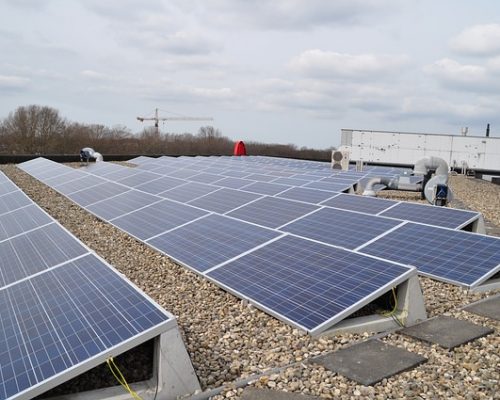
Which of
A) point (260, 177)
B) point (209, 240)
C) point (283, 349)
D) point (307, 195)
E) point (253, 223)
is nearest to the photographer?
point (283, 349)

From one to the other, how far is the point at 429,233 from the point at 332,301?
13.5 ft

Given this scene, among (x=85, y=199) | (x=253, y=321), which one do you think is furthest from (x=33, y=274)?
(x=85, y=199)

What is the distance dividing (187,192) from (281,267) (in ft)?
31.8

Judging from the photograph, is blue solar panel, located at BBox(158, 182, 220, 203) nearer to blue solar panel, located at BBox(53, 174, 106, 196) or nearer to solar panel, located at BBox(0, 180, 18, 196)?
blue solar panel, located at BBox(53, 174, 106, 196)

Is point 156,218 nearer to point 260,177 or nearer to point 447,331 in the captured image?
point 447,331

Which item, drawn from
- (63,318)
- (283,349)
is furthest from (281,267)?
(63,318)

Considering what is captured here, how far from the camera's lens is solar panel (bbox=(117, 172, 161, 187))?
2045 cm

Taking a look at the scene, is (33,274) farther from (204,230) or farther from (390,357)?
(390,357)

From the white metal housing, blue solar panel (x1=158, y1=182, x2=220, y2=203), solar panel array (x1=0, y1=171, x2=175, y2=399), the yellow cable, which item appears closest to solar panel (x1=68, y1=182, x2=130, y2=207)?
blue solar panel (x1=158, y1=182, x2=220, y2=203)

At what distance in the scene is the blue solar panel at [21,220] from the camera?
10531mm

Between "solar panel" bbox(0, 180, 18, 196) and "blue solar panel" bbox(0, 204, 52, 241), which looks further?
"solar panel" bbox(0, 180, 18, 196)

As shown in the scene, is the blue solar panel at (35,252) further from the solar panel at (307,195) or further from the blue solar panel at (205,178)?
the blue solar panel at (205,178)

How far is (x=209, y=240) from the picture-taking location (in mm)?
9625

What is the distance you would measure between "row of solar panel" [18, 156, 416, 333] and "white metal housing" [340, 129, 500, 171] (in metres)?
39.5
